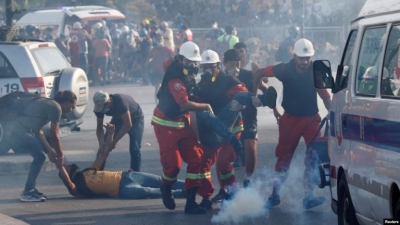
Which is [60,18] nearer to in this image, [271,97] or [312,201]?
[271,97]

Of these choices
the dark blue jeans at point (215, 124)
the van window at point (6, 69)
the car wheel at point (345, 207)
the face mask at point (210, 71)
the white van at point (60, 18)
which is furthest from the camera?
the white van at point (60, 18)

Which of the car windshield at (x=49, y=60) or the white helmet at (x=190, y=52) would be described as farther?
the car windshield at (x=49, y=60)

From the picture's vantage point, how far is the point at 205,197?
938cm

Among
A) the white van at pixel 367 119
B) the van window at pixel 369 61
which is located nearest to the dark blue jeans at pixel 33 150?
the white van at pixel 367 119

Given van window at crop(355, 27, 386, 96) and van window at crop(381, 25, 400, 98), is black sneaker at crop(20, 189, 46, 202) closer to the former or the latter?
van window at crop(355, 27, 386, 96)

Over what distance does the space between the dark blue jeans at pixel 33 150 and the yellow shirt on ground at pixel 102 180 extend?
541 mm

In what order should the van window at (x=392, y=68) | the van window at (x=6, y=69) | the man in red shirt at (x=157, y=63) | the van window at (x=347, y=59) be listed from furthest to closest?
the man in red shirt at (x=157, y=63) < the van window at (x=6, y=69) < the van window at (x=347, y=59) < the van window at (x=392, y=68)

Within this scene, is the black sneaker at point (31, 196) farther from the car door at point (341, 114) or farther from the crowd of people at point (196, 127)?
the car door at point (341, 114)

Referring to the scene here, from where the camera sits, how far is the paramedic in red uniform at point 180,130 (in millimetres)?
9078

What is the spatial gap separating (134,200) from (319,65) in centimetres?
336

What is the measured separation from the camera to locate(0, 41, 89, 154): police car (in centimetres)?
1409

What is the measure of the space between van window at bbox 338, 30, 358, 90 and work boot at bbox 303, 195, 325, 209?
1.95 metres

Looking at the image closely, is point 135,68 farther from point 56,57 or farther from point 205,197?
point 205,197

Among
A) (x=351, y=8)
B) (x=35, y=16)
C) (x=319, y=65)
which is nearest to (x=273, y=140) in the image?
(x=319, y=65)
